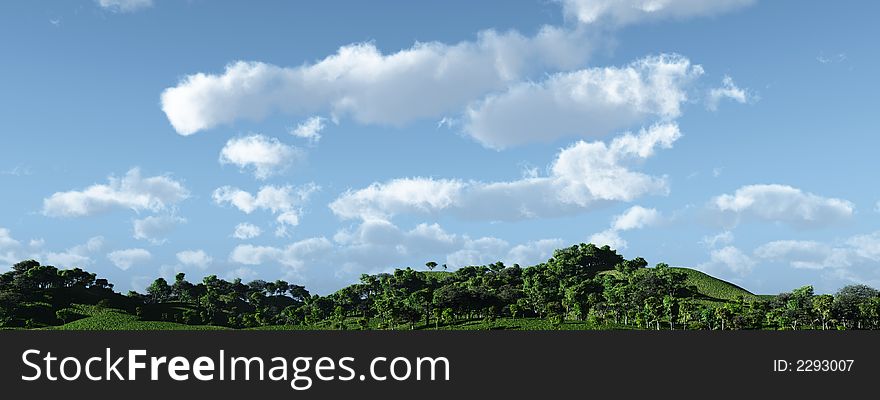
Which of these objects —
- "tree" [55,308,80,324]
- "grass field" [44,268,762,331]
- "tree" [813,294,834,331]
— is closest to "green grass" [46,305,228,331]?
A: "grass field" [44,268,762,331]

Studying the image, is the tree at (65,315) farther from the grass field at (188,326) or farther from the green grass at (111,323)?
the green grass at (111,323)

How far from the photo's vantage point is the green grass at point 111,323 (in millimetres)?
155238

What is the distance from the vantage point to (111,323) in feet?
543

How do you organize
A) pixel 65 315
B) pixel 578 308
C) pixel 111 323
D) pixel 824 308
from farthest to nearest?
pixel 65 315 → pixel 111 323 → pixel 578 308 → pixel 824 308

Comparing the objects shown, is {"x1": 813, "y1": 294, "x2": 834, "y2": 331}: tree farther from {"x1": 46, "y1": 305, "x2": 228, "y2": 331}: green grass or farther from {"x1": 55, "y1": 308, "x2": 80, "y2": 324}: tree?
{"x1": 55, "y1": 308, "x2": 80, "y2": 324}: tree

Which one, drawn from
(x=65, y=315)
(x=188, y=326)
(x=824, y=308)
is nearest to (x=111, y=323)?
(x=65, y=315)

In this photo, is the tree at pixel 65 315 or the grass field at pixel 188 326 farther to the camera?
the tree at pixel 65 315

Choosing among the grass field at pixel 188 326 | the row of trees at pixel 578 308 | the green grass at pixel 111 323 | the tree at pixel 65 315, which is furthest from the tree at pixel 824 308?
the tree at pixel 65 315

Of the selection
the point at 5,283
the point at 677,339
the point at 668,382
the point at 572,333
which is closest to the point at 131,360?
the point at 572,333

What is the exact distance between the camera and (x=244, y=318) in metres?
188

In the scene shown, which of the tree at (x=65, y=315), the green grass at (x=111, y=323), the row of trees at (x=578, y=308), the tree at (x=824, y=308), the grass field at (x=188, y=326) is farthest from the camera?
the tree at (x=65, y=315)

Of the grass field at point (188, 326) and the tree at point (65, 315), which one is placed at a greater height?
the tree at point (65, 315)

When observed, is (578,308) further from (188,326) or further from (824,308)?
(188,326)

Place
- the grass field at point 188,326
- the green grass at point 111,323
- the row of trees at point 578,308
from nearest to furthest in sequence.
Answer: the row of trees at point 578,308, the grass field at point 188,326, the green grass at point 111,323
